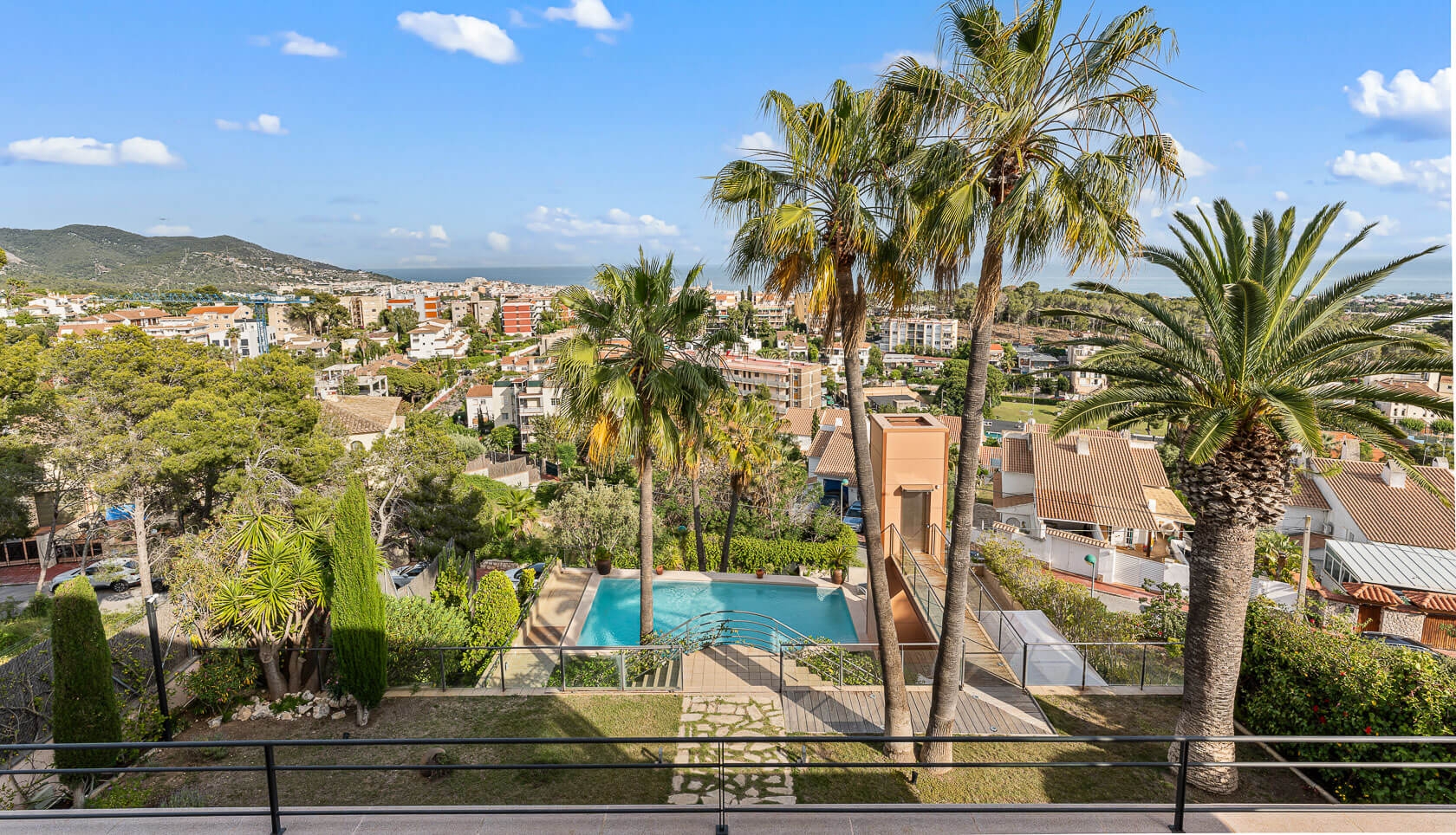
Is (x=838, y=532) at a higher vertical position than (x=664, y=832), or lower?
lower

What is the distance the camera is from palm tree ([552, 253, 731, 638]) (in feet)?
34.8

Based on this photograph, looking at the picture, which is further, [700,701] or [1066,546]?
[1066,546]

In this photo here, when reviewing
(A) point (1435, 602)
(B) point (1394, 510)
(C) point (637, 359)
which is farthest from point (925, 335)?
(C) point (637, 359)

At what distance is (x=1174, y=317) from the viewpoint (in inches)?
293

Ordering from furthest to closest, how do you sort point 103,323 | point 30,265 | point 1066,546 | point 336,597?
1. point 30,265
2. point 103,323
3. point 1066,546
4. point 336,597

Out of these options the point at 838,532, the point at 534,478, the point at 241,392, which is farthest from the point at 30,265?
the point at 838,532

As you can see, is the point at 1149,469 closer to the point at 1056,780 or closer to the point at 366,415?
the point at 1056,780

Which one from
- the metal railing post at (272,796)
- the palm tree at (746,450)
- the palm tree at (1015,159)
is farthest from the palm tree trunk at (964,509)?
the palm tree at (746,450)

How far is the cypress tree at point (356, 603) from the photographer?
9.13 meters

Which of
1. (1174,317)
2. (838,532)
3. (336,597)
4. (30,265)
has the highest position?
(30,265)

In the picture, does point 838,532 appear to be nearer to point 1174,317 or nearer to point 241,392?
point 1174,317

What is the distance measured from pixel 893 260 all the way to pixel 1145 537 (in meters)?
27.7

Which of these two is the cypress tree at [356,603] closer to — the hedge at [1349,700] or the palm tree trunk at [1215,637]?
the palm tree trunk at [1215,637]

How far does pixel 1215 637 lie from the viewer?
6.94 meters
